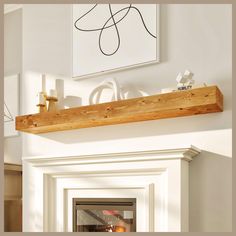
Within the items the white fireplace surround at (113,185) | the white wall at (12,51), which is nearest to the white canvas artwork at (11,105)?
the white wall at (12,51)

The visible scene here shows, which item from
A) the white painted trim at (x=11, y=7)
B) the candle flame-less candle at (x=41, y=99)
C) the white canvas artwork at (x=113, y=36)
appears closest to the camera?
the white canvas artwork at (x=113, y=36)

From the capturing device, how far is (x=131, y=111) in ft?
7.72

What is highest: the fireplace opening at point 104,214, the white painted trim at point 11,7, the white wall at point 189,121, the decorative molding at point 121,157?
the white painted trim at point 11,7

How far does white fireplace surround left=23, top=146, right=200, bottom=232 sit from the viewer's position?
2217 mm

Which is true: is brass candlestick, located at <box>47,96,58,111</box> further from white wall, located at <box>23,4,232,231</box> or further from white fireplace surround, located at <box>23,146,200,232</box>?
white fireplace surround, located at <box>23,146,200,232</box>

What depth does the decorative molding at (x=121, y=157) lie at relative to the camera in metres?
2.21

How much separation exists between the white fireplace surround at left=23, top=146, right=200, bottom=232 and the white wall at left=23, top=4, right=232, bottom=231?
0.34 feet

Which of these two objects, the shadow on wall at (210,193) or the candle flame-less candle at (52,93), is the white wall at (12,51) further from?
the shadow on wall at (210,193)

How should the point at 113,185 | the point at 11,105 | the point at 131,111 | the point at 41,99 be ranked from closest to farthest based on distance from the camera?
the point at 131,111 < the point at 113,185 < the point at 41,99 < the point at 11,105

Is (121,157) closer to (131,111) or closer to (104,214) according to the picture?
(131,111)

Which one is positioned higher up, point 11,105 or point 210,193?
point 11,105

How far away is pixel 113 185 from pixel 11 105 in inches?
62.8

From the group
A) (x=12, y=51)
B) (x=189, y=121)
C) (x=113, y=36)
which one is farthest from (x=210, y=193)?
(x=12, y=51)

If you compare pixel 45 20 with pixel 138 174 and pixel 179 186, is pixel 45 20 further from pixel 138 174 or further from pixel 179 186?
pixel 179 186
